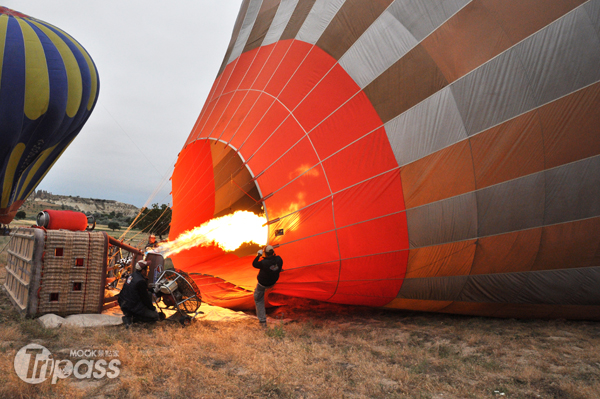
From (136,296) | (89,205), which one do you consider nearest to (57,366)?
(136,296)

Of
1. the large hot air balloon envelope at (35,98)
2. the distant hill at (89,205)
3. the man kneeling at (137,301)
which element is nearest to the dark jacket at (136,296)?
the man kneeling at (137,301)

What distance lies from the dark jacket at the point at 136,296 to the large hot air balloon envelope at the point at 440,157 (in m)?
1.65

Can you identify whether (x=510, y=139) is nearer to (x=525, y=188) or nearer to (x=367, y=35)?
(x=525, y=188)

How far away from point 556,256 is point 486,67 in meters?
2.30

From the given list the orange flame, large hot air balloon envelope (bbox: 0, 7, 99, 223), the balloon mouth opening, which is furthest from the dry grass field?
large hot air balloon envelope (bbox: 0, 7, 99, 223)

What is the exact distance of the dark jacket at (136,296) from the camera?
4.71 meters

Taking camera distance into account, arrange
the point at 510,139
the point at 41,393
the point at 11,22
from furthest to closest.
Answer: the point at 11,22
the point at 510,139
the point at 41,393

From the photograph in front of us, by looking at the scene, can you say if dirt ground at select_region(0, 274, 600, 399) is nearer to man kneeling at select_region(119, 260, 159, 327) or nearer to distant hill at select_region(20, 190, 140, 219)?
man kneeling at select_region(119, 260, 159, 327)

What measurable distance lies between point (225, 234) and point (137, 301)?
84.2 inches

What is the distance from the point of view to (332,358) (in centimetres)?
374

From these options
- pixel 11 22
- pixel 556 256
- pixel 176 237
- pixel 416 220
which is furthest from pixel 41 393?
pixel 11 22

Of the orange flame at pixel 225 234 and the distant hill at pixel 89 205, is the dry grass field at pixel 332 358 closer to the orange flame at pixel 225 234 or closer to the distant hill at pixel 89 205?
the orange flame at pixel 225 234

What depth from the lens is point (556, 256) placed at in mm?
4422

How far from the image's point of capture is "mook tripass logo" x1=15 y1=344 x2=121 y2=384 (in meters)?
3.03
